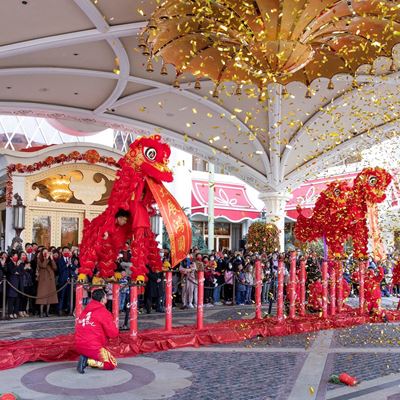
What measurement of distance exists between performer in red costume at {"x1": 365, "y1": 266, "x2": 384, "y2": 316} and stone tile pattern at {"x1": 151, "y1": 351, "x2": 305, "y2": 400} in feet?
13.5

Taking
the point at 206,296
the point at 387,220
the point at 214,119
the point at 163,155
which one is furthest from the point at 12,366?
the point at 214,119

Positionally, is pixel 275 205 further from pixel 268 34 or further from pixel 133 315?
pixel 268 34

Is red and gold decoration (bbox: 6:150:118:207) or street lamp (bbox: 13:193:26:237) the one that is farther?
red and gold decoration (bbox: 6:150:118:207)

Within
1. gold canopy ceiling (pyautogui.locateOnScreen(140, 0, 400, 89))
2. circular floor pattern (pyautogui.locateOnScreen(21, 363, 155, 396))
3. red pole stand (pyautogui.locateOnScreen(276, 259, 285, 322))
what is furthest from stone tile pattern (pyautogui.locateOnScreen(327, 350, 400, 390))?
gold canopy ceiling (pyautogui.locateOnScreen(140, 0, 400, 89))

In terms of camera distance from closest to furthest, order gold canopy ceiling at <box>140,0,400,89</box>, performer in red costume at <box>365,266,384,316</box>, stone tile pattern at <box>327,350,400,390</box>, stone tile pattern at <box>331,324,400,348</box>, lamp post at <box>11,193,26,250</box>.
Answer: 1. gold canopy ceiling at <box>140,0,400,89</box>
2. stone tile pattern at <box>327,350,400,390</box>
3. stone tile pattern at <box>331,324,400,348</box>
4. performer in red costume at <box>365,266,384,316</box>
5. lamp post at <box>11,193,26,250</box>

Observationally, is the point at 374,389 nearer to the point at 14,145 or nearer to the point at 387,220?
the point at 387,220

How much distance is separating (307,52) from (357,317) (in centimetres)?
605

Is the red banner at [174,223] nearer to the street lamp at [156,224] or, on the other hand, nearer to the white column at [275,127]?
the white column at [275,127]

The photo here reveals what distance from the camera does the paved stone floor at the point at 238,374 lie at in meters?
5.23

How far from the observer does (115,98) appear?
15.9 m

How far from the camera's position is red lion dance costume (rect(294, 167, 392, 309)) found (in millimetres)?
10164

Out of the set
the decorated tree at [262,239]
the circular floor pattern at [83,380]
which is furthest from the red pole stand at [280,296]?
the decorated tree at [262,239]

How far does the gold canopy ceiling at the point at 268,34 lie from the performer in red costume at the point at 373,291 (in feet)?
16.6

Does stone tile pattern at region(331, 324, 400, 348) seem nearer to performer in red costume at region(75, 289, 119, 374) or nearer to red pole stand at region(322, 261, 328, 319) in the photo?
red pole stand at region(322, 261, 328, 319)
